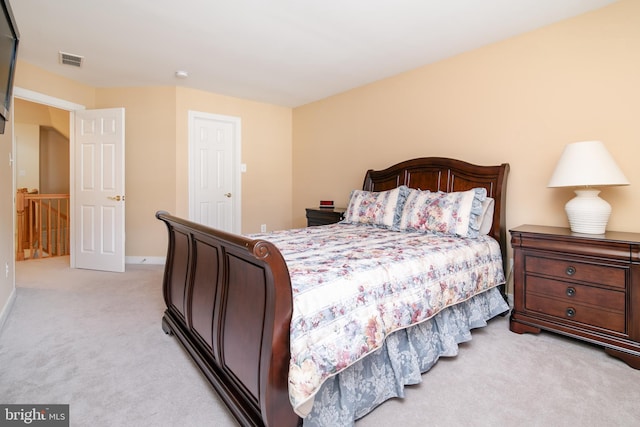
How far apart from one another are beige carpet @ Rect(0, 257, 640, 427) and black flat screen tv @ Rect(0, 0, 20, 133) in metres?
1.44

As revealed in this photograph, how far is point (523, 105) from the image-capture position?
273 centimetres

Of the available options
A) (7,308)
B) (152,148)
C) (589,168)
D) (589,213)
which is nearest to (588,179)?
(589,168)

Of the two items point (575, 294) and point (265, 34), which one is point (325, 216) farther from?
point (575, 294)

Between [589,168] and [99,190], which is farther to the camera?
[99,190]

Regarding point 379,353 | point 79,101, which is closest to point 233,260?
point 379,353

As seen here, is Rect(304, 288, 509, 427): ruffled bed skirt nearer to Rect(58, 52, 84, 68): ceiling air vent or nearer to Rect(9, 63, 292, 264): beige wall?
Rect(9, 63, 292, 264): beige wall

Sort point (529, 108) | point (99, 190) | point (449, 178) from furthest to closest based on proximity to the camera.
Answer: point (99, 190) < point (449, 178) < point (529, 108)

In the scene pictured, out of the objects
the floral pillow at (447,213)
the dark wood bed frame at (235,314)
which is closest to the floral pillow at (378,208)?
the floral pillow at (447,213)

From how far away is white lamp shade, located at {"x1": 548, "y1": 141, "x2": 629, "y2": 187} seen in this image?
2.07m

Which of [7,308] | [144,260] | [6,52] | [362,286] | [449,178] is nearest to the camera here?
[362,286]

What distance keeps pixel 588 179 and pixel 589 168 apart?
8cm

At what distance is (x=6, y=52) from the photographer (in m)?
1.74

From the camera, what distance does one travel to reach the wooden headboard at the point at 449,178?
2.73m

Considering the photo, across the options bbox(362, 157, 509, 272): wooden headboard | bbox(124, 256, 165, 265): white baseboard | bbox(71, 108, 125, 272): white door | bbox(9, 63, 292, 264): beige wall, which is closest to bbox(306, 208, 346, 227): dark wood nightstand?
bbox(362, 157, 509, 272): wooden headboard
